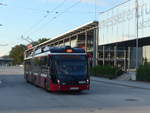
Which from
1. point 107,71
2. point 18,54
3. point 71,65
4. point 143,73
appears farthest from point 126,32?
point 18,54

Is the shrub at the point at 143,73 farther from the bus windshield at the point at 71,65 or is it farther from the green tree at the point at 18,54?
the green tree at the point at 18,54

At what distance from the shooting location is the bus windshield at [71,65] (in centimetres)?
2298

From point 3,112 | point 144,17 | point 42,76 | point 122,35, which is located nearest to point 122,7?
point 122,35

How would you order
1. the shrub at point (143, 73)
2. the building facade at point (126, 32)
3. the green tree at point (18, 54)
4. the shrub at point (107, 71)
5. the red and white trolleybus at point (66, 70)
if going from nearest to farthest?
the red and white trolleybus at point (66, 70) < the shrub at point (143, 73) < the building facade at point (126, 32) < the shrub at point (107, 71) < the green tree at point (18, 54)

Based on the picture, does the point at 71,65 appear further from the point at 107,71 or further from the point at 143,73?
the point at 107,71

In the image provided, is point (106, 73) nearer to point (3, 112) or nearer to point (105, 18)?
point (105, 18)

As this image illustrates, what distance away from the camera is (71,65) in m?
23.2

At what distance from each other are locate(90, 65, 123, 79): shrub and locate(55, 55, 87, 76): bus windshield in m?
29.1

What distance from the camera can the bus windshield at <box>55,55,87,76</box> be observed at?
2298 cm

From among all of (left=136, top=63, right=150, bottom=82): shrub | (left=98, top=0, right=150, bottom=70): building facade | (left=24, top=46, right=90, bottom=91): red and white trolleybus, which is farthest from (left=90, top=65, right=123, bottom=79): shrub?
(left=24, top=46, right=90, bottom=91): red and white trolleybus

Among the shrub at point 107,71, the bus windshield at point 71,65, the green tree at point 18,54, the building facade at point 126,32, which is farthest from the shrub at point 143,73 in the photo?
the green tree at point 18,54

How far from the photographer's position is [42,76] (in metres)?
26.1

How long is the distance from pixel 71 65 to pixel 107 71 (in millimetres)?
32674

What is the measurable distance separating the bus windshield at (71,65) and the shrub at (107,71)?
1146 inches
